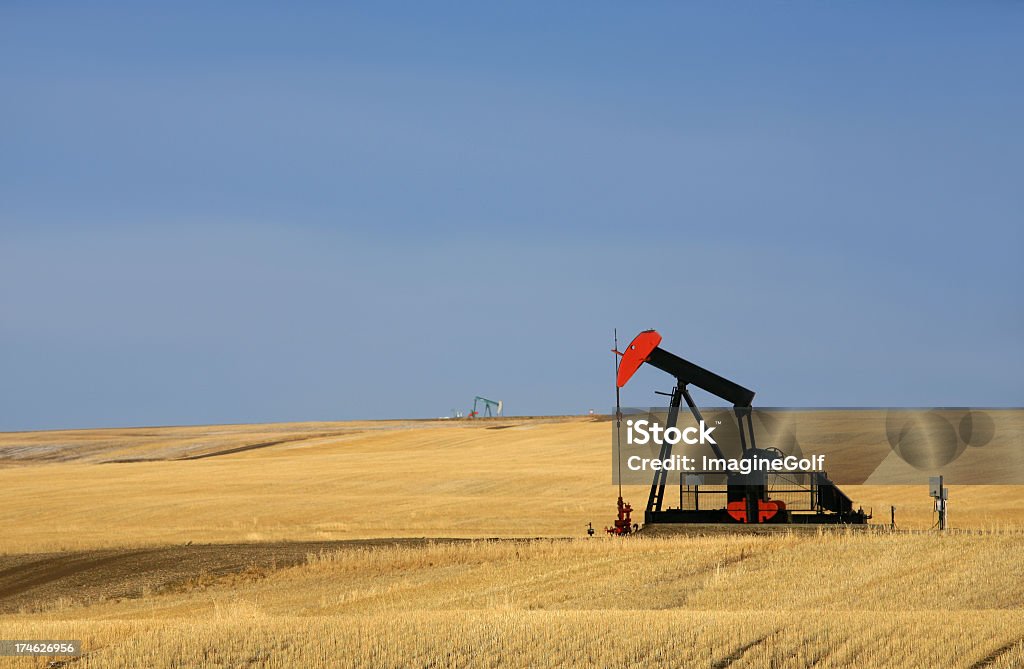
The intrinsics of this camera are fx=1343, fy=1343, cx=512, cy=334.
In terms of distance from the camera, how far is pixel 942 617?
18766mm

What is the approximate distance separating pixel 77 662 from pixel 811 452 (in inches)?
790

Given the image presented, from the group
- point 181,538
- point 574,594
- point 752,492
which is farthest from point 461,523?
point 574,594

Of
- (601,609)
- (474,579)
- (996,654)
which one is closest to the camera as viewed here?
(996,654)

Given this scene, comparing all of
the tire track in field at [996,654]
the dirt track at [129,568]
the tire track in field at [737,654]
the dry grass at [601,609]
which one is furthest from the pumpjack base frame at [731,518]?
the tire track in field at [996,654]

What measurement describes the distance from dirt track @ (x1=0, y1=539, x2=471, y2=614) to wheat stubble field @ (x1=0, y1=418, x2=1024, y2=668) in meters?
0.11

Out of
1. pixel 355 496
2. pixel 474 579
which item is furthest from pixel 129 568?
pixel 355 496

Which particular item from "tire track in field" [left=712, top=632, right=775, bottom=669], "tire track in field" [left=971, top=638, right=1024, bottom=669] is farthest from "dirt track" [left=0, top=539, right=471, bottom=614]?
"tire track in field" [left=971, top=638, right=1024, bottom=669]

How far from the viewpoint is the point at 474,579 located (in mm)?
25828

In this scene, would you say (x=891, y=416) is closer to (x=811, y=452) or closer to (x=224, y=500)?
(x=811, y=452)

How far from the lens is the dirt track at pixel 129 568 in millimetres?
27703

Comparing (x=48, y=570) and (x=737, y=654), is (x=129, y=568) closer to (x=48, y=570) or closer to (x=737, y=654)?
(x=48, y=570)

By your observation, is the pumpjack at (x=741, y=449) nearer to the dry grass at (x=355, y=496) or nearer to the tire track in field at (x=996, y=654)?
the dry grass at (x=355, y=496)

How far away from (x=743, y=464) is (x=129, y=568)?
47.0 ft

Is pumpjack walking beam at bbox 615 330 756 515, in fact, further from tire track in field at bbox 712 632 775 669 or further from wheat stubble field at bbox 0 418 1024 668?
tire track in field at bbox 712 632 775 669
